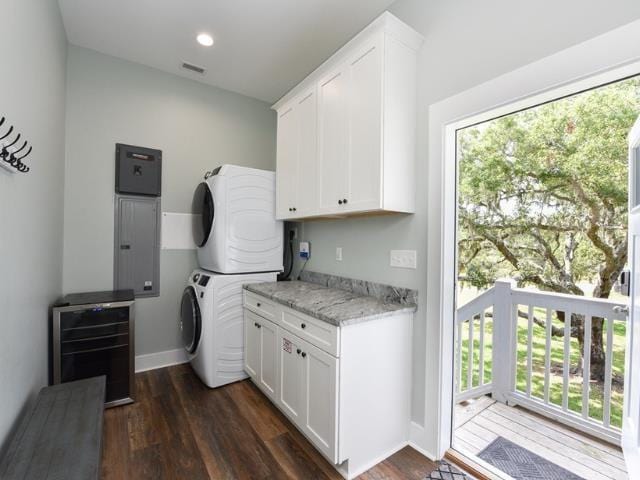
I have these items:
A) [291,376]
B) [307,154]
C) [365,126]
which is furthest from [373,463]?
[307,154]

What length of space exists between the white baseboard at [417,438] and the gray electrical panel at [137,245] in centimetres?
252

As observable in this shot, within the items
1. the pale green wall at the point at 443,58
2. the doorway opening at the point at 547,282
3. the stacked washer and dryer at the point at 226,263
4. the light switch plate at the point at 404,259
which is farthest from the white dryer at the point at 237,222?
the doorway opening at the point at 547,282

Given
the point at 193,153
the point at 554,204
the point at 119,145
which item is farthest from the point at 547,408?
the point at 119,145

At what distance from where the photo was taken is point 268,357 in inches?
87.8

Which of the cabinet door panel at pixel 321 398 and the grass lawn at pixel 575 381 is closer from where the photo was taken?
the cabinet door panel at pixel 321 398

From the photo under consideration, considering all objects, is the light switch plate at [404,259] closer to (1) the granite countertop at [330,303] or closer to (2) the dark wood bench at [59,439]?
(1) the granite countertop at [330,303]

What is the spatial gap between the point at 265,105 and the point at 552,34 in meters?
2.92

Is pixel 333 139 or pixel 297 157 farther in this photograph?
pixel 297 157

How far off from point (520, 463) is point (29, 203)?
10.3ft

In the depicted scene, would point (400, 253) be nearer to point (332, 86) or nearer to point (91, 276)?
point (332, 86)

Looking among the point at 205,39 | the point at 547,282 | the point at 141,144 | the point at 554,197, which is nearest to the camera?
the point at 205,39

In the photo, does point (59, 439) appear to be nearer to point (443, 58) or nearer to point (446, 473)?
point (446, 473)

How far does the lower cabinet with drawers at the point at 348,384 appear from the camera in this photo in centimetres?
157

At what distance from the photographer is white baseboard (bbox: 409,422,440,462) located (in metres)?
1.79
